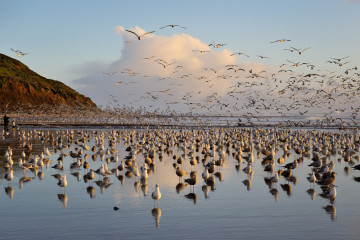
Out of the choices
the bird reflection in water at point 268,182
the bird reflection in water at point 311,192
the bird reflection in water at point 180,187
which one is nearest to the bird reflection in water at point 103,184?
the bird reflection in water at point 180,187

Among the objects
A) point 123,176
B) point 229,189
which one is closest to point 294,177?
point 229,189

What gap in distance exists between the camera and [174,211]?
17125 mm

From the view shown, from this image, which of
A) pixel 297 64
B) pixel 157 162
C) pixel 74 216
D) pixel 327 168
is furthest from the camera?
pixel 297 64

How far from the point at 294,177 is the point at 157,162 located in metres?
10.1

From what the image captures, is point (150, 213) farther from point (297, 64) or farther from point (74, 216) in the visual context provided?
point (297, 64)

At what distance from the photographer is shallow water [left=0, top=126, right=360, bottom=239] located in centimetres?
1429

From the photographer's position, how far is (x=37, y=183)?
74.8ft

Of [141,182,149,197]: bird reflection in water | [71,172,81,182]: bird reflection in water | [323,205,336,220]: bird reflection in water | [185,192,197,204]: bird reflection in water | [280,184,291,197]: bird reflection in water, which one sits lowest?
[323,205,336,220]: bird reflection in water

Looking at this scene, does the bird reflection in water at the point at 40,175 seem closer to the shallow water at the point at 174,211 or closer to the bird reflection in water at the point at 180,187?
the shallow water at the point at 174,211

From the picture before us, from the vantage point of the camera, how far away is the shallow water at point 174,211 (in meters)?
14.3

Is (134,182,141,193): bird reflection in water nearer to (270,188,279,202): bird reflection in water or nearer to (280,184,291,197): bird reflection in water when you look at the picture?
(270,188,279,202): bird reflection in water

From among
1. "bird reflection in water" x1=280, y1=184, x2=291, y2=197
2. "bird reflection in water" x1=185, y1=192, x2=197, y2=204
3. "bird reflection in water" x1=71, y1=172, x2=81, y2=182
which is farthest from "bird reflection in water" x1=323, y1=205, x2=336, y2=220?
"bird reflection in water" x1=71, y1=172, x2=81, y2=182

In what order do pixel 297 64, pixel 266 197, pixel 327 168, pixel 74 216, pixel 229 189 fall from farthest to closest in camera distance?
pixel 297 64 → pixel 327 168 → pixel 229 189 → pixel 266 197 → pixel 74 216

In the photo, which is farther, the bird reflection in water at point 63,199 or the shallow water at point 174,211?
the bird reflection in water at point 63,199
